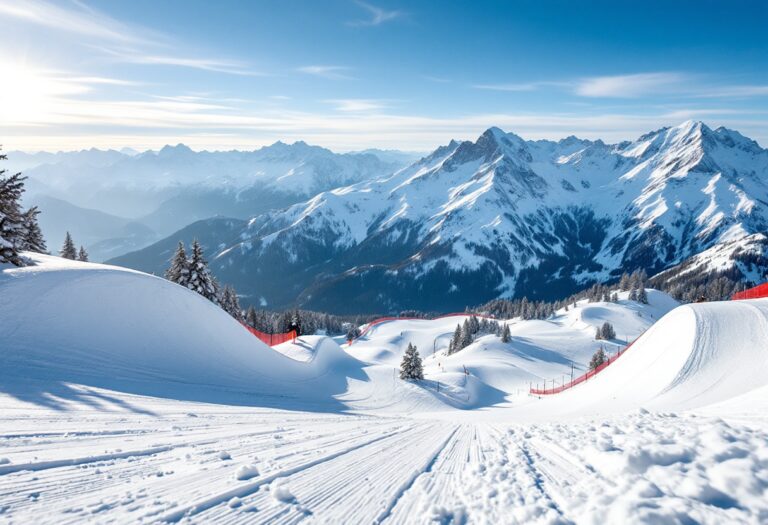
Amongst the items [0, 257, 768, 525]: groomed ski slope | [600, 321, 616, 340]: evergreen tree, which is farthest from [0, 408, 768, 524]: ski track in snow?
[600, 321, 616, 340]: evergreen tree

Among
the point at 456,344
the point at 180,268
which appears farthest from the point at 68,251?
the point at 456,344

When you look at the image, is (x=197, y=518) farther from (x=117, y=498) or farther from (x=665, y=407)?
(x=665, y=407)

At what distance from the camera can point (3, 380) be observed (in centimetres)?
934

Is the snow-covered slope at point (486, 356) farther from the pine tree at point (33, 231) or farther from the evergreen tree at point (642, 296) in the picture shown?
the pine tree at point (33, 231)

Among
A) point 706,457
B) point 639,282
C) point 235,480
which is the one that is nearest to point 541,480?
point 706,457

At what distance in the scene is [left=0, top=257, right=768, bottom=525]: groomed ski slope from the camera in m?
4.61

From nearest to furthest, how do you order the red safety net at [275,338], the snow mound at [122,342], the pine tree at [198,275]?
the snow mound at [122,342] → the pine tree at [198,275] → the red safety net at [275,338]

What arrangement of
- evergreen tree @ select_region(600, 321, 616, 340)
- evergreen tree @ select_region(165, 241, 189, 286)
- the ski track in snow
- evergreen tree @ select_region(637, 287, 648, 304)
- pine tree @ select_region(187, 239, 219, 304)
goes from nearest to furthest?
the ski track in snow, evergreen tree @ select_region(165, 241, 189, 286), pine tree @ select_region(187, 239, 219, 304), evergreen tree @ select_region(600, 321, 616, 340), evergreen tree @ select_region(637, 287, 648, 304)

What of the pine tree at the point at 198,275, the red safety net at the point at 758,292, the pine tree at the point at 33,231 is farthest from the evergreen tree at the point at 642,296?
the pine tree at the point at 33,231

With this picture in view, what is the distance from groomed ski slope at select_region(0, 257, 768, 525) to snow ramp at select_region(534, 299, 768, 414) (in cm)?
10

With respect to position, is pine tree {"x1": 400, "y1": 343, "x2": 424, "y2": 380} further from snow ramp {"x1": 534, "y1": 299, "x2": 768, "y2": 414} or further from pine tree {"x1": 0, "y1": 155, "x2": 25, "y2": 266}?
pine tree {"x1": 0, "y1": 155, "x2": 25, "y2": 266}

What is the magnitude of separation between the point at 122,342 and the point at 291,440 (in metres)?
10.3

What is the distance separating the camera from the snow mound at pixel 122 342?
1116cm

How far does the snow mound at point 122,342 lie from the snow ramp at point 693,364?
12385mm
